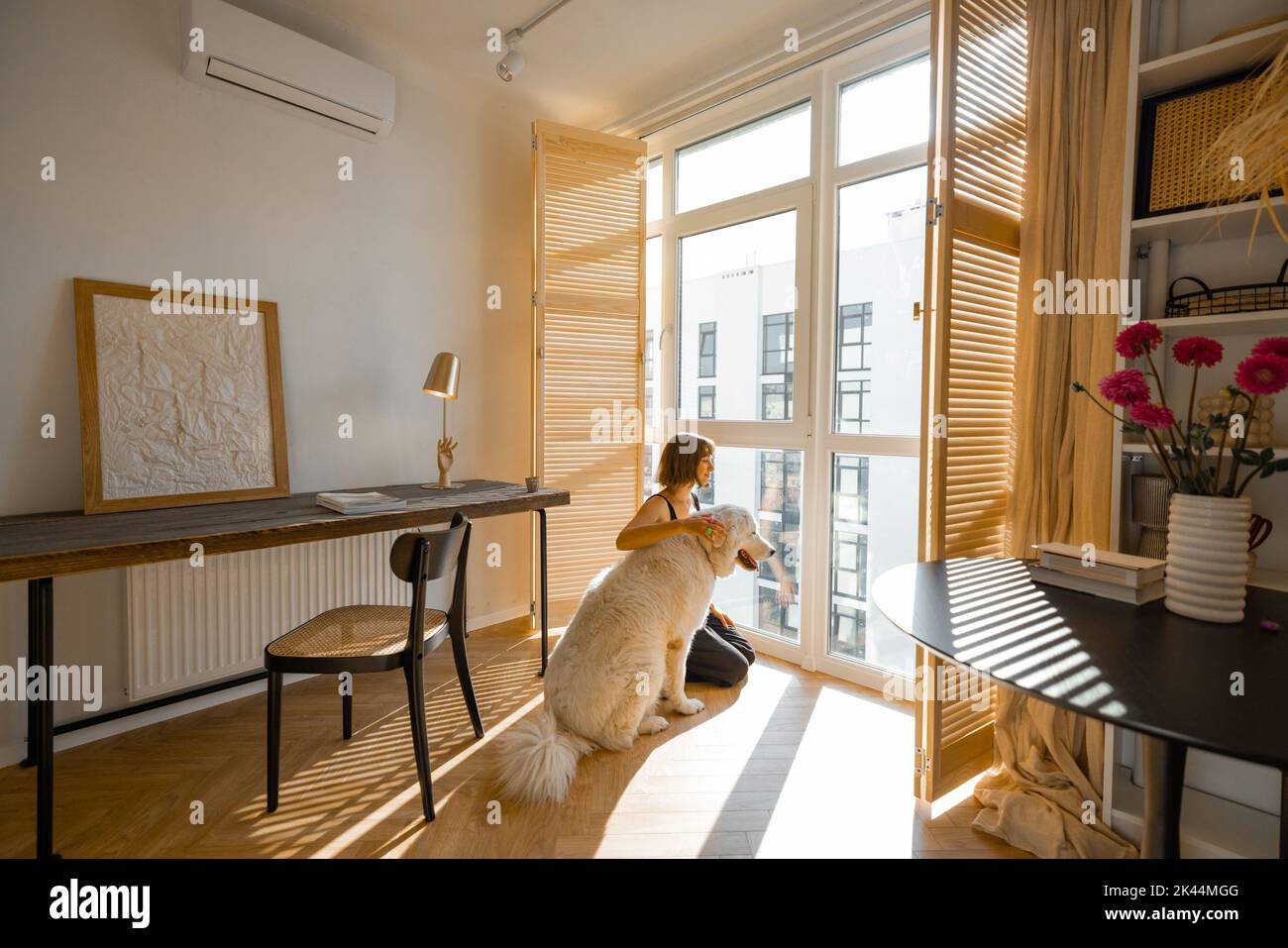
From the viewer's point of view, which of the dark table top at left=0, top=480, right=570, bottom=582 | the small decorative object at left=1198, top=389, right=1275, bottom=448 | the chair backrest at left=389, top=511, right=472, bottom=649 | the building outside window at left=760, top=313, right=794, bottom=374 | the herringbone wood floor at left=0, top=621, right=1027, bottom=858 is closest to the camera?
the small decorative object at left=1198, top=389, right=1275, bottom=448

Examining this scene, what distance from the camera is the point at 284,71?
2639 millimetres

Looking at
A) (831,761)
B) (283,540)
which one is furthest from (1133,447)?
(283,540)

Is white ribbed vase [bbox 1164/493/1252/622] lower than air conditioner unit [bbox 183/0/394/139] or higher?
lower

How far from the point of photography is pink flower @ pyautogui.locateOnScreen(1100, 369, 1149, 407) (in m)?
1.36

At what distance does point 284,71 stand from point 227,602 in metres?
2.19

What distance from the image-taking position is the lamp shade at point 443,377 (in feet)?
9.72

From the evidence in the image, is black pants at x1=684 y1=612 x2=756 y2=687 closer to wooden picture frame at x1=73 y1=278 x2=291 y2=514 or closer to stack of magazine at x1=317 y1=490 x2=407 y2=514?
stack of magazine at x1=317 y1=490 x2=407 y2=514

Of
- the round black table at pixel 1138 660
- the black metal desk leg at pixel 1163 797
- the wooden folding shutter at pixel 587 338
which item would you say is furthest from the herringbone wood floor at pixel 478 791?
the wooden folding shutter at pixel 587 338

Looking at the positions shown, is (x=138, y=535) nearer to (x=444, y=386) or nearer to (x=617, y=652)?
(x=444, y=386)

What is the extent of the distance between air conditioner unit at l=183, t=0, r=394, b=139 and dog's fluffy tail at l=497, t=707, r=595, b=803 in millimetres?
2731

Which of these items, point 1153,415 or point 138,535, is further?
point 138,535

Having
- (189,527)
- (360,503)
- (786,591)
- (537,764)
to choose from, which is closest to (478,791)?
(537,764)

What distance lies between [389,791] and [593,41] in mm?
3338

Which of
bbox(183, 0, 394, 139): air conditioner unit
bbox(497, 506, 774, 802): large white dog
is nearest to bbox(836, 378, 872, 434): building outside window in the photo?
bbox(497, 506, 774, 802): large white dog
